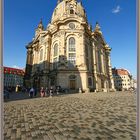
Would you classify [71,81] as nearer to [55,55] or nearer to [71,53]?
[71,53]

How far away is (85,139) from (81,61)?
34.9 meters

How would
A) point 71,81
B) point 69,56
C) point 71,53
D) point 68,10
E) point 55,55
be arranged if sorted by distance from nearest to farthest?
point 71,81
point 69,56
point 71,53
point 55,55
point 68,10

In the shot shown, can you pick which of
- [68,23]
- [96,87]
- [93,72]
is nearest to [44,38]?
[68,23]

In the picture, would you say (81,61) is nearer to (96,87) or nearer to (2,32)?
(96,87)

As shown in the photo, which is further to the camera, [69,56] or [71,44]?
[71,44]

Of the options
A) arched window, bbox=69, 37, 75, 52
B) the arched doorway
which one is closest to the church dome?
arched window, bbox=69, 37, 75, 52

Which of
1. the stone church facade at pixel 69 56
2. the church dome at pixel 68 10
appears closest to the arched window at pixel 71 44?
the stone church facade at pixel 69 56

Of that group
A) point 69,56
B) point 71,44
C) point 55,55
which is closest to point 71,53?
point 69,56

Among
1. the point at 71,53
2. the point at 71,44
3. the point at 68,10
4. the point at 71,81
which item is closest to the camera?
the point at 71,81

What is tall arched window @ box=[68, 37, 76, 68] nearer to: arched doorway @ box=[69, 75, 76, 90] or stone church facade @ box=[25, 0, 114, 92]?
stone church facade @ box=[25, 0, 114, 92]

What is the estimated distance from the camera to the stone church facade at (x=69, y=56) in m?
38.4

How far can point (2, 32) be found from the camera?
10.2ft

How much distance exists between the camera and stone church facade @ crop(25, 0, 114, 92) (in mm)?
38438

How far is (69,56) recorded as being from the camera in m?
40.4
